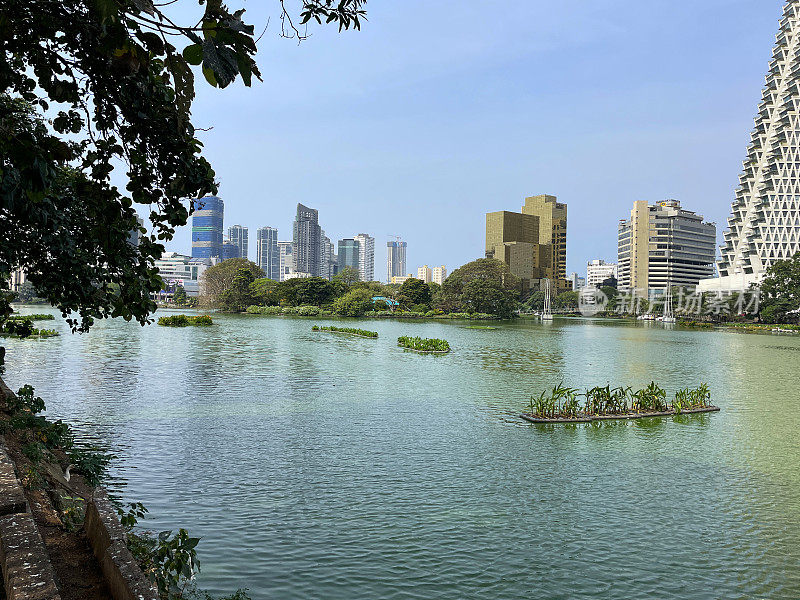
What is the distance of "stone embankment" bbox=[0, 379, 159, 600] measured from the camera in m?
3.72

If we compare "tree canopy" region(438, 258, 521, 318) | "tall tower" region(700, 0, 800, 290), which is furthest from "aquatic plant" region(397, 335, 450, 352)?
"tall tower" region(700, 0, 800, 290)

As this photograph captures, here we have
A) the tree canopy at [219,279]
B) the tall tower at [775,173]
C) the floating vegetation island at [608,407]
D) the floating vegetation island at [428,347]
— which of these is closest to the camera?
the floating vegetation island at [608,407]

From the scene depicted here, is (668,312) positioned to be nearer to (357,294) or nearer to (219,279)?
(357,294)

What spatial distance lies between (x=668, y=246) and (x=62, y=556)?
18860 centimetres

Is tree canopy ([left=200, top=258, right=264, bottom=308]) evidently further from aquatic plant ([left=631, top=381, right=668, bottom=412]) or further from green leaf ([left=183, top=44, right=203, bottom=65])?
green leaf ([left=183, top=44, right=203, bottom=65])

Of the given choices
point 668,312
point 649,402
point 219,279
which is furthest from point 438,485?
point 668,312

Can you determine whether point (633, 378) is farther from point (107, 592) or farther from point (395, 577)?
point (107, 592)

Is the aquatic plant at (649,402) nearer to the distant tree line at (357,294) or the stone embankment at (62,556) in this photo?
the stone embankment at (62,556)

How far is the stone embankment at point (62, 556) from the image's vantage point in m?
3.72

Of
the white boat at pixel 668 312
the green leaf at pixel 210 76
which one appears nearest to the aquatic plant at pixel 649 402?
the green leaf at pixel 210 76

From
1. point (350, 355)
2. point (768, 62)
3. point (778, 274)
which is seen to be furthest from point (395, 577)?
point (768, 62)

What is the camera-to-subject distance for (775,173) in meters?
112

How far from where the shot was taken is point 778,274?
281ft

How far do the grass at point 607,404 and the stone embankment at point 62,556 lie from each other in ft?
44.7
